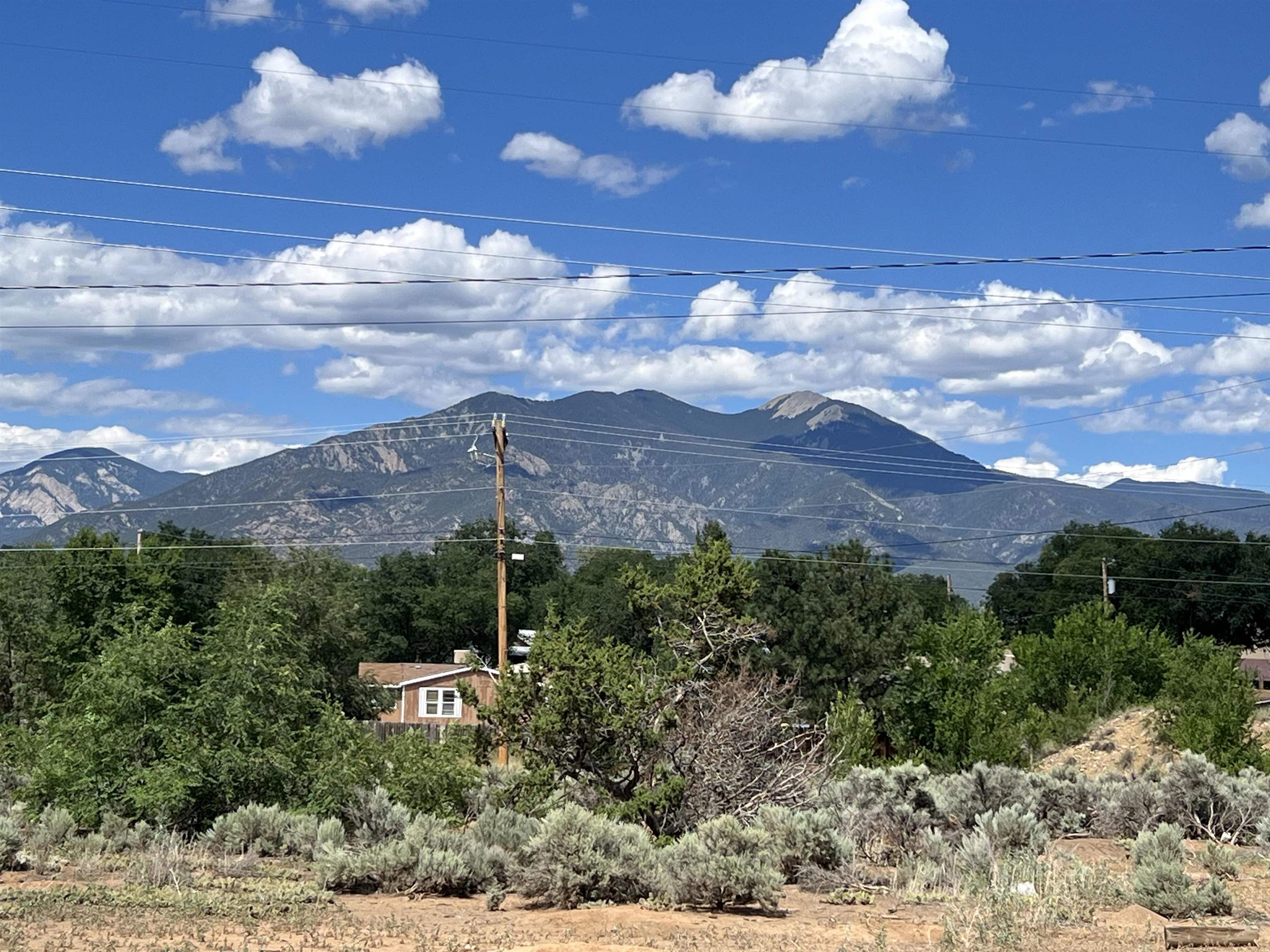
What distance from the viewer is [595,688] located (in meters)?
16.8

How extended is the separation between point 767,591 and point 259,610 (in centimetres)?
3859

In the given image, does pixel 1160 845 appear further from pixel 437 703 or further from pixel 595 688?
pixel 437 703

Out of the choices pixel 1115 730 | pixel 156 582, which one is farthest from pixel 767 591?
pixel 156 582

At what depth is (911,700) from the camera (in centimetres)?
4569

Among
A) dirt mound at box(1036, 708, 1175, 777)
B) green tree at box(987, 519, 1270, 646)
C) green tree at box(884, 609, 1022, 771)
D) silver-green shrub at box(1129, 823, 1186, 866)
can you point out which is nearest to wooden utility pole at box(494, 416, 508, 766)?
green tree at box(884, 609, 1022, 771)

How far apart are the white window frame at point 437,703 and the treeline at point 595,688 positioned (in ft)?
20.0

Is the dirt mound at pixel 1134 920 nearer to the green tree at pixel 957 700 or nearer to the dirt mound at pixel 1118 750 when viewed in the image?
the green tree at pixel 957 700

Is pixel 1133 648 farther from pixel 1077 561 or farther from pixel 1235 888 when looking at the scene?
pixel 1077 561

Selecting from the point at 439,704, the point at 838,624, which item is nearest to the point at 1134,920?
the point at 838,624

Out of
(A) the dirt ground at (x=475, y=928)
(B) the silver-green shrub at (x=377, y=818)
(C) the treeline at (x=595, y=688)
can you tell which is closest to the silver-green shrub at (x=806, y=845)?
(A) the dirt ground at (x=475, y=928)

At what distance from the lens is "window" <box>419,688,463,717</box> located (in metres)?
67.1

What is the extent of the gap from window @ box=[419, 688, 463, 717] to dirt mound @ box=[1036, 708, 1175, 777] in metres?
35.2

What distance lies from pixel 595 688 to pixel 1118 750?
25.9 metres

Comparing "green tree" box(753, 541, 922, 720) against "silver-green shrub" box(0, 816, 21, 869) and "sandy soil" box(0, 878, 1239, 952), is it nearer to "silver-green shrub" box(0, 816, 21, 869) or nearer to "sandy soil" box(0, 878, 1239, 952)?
"silver-green shrub" box(0, 816, 21, 869)
